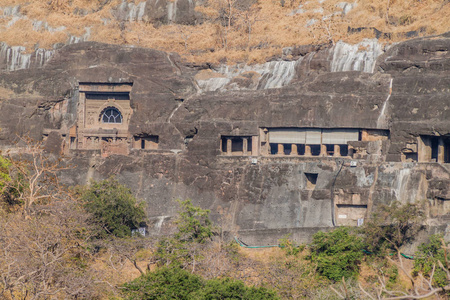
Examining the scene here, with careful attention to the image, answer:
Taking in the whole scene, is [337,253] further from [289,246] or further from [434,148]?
[434,148]

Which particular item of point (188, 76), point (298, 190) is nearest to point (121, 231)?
point (298, 190)

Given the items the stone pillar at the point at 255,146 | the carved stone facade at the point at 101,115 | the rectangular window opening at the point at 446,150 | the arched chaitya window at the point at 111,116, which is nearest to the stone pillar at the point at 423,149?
the rectangular window opening at the point at 446,150

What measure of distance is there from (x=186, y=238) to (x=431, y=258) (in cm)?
969

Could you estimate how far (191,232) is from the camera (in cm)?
3192

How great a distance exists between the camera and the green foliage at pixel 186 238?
28797 mm

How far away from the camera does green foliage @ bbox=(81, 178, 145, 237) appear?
108ft

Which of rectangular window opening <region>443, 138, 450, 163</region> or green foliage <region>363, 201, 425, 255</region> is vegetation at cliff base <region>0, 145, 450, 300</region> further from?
rectangular window opening <region>443, 138, 450, 163</region>

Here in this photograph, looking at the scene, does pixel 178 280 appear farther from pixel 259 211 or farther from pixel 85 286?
pixel 259 211

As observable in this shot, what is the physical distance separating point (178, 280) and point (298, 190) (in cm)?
1135

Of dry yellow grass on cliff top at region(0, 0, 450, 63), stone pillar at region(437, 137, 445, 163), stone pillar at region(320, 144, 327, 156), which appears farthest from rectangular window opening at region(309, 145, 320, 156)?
stone pillar at region(437, 137, 445, 163)

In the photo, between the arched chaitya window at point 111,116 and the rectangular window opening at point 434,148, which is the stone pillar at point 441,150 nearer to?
the rectangular window opening at point 434,148

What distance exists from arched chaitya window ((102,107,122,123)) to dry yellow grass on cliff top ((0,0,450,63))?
13.7 ft

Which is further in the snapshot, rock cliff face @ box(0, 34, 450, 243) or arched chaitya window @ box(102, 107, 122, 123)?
arched chaitya window @ box(102, 107, 122, 123)

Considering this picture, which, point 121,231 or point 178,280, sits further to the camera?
point 121,231
